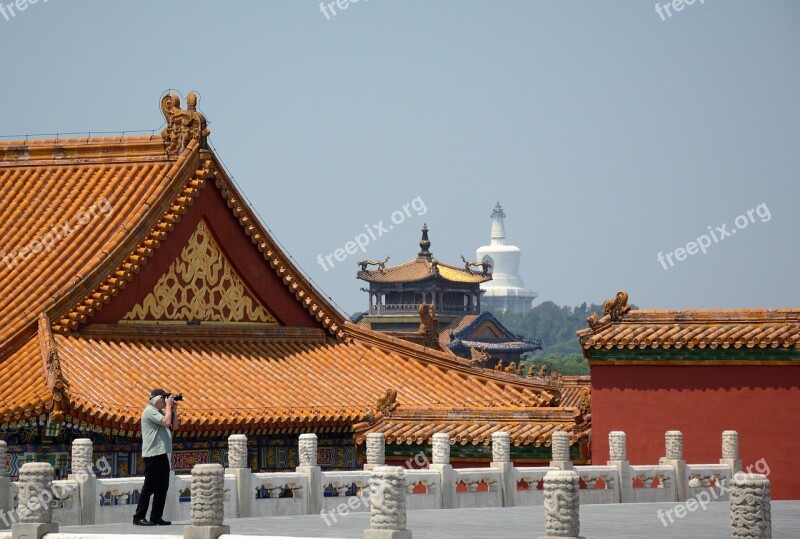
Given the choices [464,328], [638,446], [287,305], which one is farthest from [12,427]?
[464,328]

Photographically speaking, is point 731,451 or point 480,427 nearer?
point 731,451

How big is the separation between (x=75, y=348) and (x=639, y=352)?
28.5 feet

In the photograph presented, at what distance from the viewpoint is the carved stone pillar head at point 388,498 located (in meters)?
16.9

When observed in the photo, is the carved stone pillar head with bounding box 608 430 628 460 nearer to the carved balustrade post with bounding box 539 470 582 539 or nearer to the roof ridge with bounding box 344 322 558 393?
the roof ridge with bounding box 344 322 558 393

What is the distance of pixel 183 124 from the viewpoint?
30.3m

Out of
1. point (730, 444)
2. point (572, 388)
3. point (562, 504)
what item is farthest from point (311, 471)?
point (572, 388)

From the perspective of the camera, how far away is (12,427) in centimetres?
2503

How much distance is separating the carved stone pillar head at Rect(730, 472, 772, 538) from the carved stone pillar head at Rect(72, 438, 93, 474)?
8.63m

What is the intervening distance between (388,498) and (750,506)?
3437mm

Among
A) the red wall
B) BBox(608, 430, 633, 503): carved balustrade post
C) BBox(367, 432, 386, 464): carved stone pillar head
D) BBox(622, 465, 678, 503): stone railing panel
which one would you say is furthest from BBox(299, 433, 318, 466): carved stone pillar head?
the red wall

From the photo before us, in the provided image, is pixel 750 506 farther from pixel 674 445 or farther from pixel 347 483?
pixel 674 445

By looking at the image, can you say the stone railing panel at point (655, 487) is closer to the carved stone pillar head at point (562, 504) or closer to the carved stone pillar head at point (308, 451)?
the carved stone pillar head at point (308, 451)

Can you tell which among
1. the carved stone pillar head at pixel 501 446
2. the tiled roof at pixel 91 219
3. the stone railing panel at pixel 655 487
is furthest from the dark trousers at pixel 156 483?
the stone railing panel at pixel 655 487

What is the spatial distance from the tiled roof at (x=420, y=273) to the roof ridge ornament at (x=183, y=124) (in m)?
66.3
